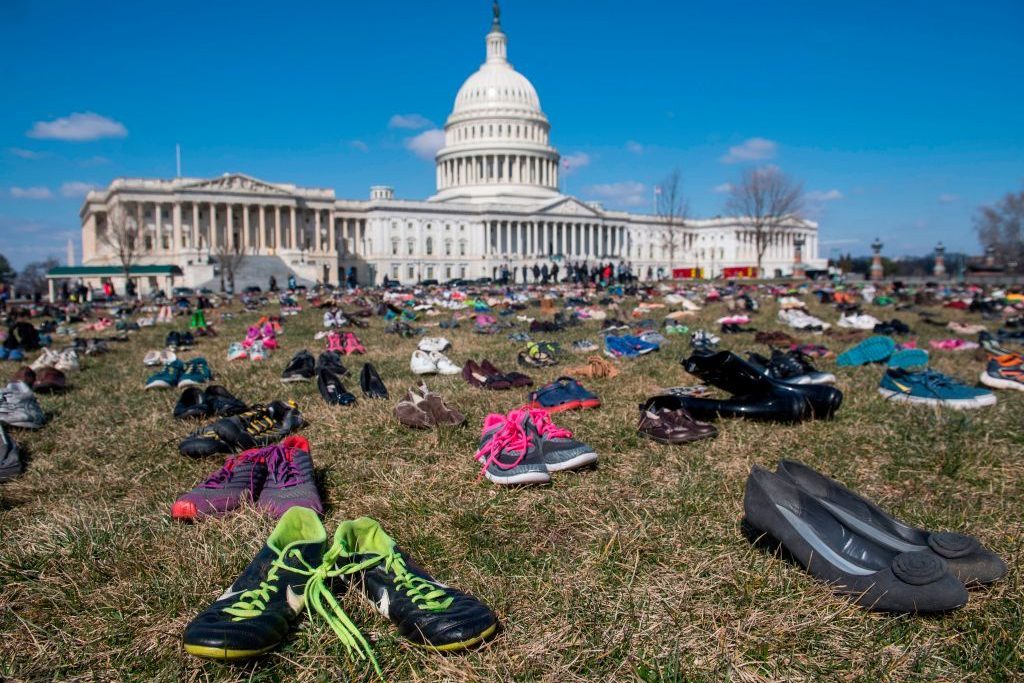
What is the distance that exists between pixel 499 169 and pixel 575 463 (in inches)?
4038

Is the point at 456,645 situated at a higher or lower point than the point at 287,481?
lower

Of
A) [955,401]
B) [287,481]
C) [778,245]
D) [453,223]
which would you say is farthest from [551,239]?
[287,481]

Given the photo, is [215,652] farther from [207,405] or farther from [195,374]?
[195,374]

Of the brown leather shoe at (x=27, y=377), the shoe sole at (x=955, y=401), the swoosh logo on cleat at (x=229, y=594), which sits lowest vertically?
the swoosh logo on cleat at (x=229, y=594)

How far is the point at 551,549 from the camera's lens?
2918mm

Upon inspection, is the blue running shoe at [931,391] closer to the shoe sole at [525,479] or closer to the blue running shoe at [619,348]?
the blue running shoe at [619,348]

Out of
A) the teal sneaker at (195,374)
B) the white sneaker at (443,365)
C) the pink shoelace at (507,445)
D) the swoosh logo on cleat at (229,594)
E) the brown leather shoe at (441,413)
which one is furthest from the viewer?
the white sneaker at (443,365)

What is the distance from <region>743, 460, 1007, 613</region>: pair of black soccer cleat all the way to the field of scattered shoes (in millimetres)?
68

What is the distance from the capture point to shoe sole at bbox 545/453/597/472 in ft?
12.6

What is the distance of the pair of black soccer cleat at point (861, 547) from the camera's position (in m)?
2.37

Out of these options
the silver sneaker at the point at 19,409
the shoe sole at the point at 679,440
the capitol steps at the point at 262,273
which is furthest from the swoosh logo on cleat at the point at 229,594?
the capitol steps at the point at 262,273

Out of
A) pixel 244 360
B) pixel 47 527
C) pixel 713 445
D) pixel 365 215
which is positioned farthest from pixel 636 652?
pixel 365 215

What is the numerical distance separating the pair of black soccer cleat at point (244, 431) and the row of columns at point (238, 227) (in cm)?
7395

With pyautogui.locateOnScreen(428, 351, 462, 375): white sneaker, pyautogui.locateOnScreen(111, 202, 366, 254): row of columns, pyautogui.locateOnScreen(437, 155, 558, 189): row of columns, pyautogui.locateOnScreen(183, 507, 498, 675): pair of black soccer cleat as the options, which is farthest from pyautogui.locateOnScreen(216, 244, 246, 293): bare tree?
pyautogui.locateOnScreen(183, 507, 498, 675): pair of black soccer cleat
